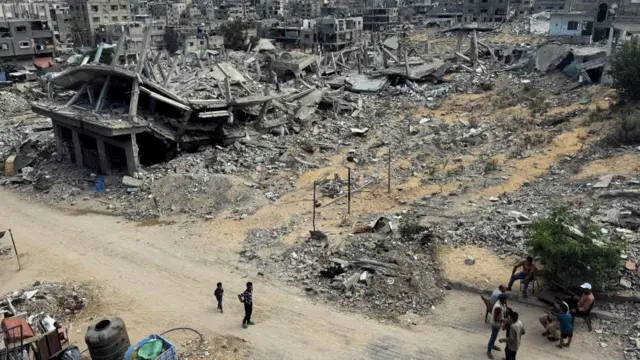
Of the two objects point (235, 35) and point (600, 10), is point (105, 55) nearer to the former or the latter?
point (235, 35)

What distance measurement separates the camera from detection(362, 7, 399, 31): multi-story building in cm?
7100

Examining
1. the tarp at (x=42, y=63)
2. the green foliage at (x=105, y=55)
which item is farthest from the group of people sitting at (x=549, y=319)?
the tarp at (x=42, y=63)

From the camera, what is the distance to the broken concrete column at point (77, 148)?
19.2 metres

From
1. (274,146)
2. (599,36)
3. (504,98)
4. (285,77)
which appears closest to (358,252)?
(274,146)

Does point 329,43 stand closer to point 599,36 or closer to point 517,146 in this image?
point 599,36

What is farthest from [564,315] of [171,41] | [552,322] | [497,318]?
[171,41]

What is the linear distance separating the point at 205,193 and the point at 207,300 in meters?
5.88

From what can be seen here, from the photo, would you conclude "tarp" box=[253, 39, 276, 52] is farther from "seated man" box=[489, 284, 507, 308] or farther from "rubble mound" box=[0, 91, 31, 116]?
"seated man" box=[489, 284, 507, 308]

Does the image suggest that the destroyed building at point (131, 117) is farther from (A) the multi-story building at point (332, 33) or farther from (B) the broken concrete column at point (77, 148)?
(A) the multi-story building at point (332, 33)

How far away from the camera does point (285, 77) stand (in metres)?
36.2

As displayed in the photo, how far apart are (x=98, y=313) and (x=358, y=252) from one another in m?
5.64

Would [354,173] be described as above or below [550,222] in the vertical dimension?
below

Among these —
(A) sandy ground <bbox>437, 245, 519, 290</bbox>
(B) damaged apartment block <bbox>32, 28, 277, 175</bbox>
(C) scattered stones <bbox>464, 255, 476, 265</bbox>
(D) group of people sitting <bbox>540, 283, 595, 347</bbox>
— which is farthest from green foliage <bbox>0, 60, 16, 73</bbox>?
(D) group of people sitting <bbox>540, 283, 595, 347</bbox>

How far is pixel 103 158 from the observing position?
1822 centimetres
